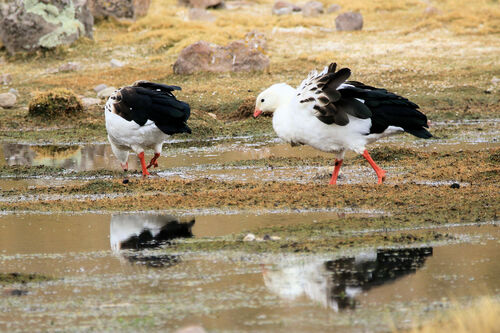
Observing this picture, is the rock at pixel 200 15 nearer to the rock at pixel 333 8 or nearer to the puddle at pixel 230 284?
the rock at pixel 333 8

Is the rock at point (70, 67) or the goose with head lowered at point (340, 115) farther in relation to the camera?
the rock at point (70, 67)

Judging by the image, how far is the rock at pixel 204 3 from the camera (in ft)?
112

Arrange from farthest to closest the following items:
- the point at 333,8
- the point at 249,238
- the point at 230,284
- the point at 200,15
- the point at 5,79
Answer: the point at 333,8 < the point at 200,15 < the point at 5,79 < the point at 249,238 < the point at 230,284

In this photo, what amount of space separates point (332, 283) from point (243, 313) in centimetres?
85

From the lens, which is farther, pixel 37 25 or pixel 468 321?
pixel 37 25

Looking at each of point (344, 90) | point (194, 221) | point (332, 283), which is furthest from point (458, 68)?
point (332, 283)

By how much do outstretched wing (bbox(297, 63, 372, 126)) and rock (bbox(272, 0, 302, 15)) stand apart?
23905 mm

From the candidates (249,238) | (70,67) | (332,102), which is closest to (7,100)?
(70,67)

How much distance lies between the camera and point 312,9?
34188mm

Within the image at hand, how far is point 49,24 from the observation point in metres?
24.5

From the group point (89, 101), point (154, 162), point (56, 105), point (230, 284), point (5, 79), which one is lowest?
point (5, 79)

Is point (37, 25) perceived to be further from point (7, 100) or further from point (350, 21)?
point (350, 21)

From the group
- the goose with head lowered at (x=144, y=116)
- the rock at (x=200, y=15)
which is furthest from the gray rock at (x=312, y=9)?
the goose with head lowered at (x=144, y=116)

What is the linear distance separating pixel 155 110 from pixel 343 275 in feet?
19.0
